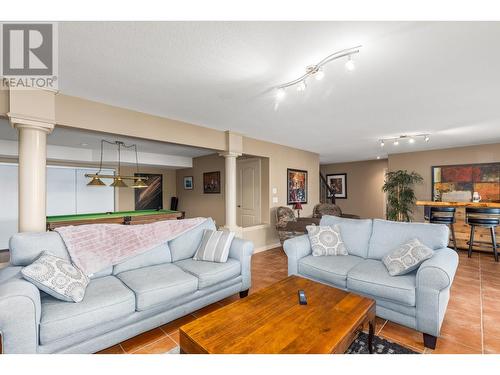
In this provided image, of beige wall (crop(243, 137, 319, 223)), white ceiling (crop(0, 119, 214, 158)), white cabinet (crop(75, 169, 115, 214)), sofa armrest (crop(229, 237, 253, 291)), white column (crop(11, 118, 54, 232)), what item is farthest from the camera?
white cabinet (crop(75, 169, 115, 214))

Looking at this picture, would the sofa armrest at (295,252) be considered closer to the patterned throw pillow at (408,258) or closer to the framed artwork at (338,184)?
the patterned throw pillow at (408,258)

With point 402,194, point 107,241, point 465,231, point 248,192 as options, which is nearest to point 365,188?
point 402,194

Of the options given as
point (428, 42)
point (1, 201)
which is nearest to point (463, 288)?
point (428, 42)

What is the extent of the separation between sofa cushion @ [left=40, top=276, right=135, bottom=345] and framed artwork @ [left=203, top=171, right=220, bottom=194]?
4.24 metres

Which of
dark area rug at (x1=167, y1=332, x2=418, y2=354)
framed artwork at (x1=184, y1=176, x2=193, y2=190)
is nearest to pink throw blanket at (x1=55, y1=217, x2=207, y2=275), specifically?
dark area rug at (x1=167, y1=332, x2=418, y2=354)

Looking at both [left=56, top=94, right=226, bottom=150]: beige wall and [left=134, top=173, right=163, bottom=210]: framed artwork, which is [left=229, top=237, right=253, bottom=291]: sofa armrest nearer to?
[left=56, top=94, right=226, bottom=150]: beige wall

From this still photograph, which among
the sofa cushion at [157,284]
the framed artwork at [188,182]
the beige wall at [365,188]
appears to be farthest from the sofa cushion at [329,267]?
the beige wall at [365,188]

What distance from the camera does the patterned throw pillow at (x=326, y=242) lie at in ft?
9.42

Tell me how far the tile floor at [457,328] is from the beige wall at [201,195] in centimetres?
308

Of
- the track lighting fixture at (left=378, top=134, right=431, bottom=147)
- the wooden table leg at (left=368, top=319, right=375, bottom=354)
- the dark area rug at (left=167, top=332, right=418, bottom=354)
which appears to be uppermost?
the track lighting fixture at (left=378, top=134, right=431, bottom=147)

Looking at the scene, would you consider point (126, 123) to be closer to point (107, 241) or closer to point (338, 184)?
point (107, 241)

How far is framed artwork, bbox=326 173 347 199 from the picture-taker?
837 centimetres

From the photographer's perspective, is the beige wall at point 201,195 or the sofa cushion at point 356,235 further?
the beige wall at point 201,195
